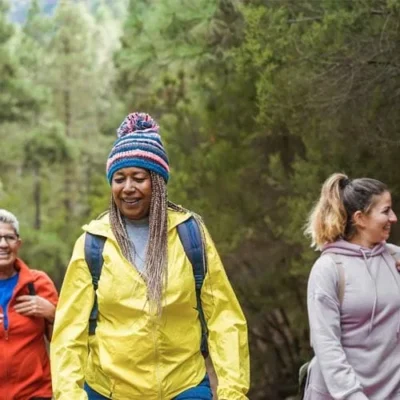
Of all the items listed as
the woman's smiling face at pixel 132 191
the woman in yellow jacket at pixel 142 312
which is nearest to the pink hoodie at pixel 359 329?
the woman in yellow jacket at pixel 142 312

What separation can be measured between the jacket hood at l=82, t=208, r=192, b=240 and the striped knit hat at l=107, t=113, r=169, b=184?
175mm

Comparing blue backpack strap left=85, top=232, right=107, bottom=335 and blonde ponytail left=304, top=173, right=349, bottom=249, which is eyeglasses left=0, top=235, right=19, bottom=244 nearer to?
blue backpack strap left=85, top=232, right=107, bottom=335

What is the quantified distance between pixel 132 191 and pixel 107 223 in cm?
18

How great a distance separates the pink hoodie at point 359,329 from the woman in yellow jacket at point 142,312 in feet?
1.40

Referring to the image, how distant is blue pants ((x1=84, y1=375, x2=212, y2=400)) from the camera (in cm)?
411

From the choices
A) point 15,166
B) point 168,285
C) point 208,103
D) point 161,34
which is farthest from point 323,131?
point 15,166

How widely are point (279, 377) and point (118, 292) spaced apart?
523 inches

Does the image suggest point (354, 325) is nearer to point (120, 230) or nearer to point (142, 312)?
point (142, 312)

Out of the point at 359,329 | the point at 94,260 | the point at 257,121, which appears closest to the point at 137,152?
the point at 94,260

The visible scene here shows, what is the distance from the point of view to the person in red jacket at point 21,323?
5812 millimetres

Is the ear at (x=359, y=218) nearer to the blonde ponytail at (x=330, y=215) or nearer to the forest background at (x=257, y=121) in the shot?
the blonde ponytail at (x=330, y=215)

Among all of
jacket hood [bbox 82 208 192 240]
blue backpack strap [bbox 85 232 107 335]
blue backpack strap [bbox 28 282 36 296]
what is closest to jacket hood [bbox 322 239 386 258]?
jacket hood [bbox 82 208 192 240]

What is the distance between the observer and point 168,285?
412cm

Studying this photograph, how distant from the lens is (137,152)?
434 cm
